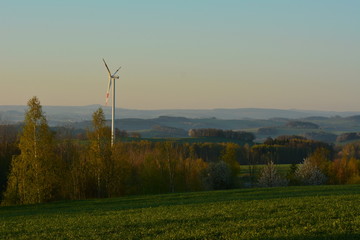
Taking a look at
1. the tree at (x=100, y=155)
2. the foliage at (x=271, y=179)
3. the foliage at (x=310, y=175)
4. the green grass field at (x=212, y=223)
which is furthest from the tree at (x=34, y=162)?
the foliage at (x=310, y=175)

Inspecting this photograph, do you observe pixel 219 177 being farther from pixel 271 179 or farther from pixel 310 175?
pixel 310 175

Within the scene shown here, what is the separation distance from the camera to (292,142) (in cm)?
17588

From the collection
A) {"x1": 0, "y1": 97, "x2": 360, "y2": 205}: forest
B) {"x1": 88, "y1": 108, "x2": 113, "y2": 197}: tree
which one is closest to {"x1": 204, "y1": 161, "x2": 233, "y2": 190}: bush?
{"x1": 0, "y1": 97, "x2": 360, "y2": 205}: forest

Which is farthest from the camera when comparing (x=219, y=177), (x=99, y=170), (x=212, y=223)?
(x=219, y=177)

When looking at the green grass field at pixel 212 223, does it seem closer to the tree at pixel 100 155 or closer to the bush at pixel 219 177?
the tree at pixel 100 155

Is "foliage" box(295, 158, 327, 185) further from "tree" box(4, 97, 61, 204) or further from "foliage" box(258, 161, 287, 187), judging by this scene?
"tree" box(4, 97, 61, 204)

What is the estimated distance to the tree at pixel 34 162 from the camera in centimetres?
5291

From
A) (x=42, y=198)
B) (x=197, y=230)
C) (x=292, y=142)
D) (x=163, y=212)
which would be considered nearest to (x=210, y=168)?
(x=42, y=198)

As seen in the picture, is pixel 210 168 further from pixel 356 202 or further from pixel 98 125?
pixel 356 202

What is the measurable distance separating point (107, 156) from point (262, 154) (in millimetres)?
106270

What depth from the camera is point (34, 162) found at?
5322cm

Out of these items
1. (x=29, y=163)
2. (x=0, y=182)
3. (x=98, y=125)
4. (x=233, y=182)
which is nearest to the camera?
(x=29, y=163)

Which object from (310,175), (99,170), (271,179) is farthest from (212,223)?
(310,175)

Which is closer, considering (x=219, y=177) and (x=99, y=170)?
(x=99, y=170)
